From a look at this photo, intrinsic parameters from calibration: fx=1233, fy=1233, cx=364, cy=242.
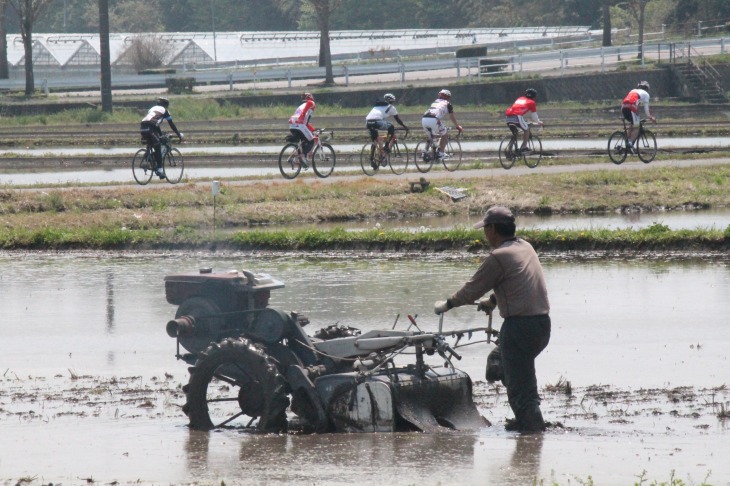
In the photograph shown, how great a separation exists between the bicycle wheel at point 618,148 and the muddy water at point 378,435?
1075cm

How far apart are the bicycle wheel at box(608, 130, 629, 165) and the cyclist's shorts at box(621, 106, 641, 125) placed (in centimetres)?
59

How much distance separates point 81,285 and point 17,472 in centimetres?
790

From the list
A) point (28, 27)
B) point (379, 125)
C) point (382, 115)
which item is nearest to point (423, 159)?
point (379, 125)

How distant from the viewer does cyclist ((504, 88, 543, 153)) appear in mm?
25016

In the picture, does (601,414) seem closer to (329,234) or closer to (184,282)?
(184,282)

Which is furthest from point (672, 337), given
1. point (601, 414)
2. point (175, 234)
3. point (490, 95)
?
point (490, 95)

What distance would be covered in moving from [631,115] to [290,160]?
23.5 ft

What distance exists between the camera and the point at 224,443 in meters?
8.47

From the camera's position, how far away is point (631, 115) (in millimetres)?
25734

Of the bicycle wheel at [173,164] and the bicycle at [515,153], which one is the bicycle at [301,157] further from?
the bicycle at [515,153]

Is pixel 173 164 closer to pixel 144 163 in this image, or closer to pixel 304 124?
pixel 144 163

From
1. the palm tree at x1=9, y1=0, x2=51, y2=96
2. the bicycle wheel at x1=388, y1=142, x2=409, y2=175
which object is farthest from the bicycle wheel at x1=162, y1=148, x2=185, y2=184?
the palm tree at x1=9, y1=0, x2=51, y2=96

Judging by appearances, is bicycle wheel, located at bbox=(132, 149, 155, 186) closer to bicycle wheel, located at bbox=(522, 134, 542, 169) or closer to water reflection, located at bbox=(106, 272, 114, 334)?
bicycle wheel, located at bbox=(522, 134, 542, 169)

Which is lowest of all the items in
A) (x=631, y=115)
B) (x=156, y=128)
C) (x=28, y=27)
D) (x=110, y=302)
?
(x=110, y=302)
